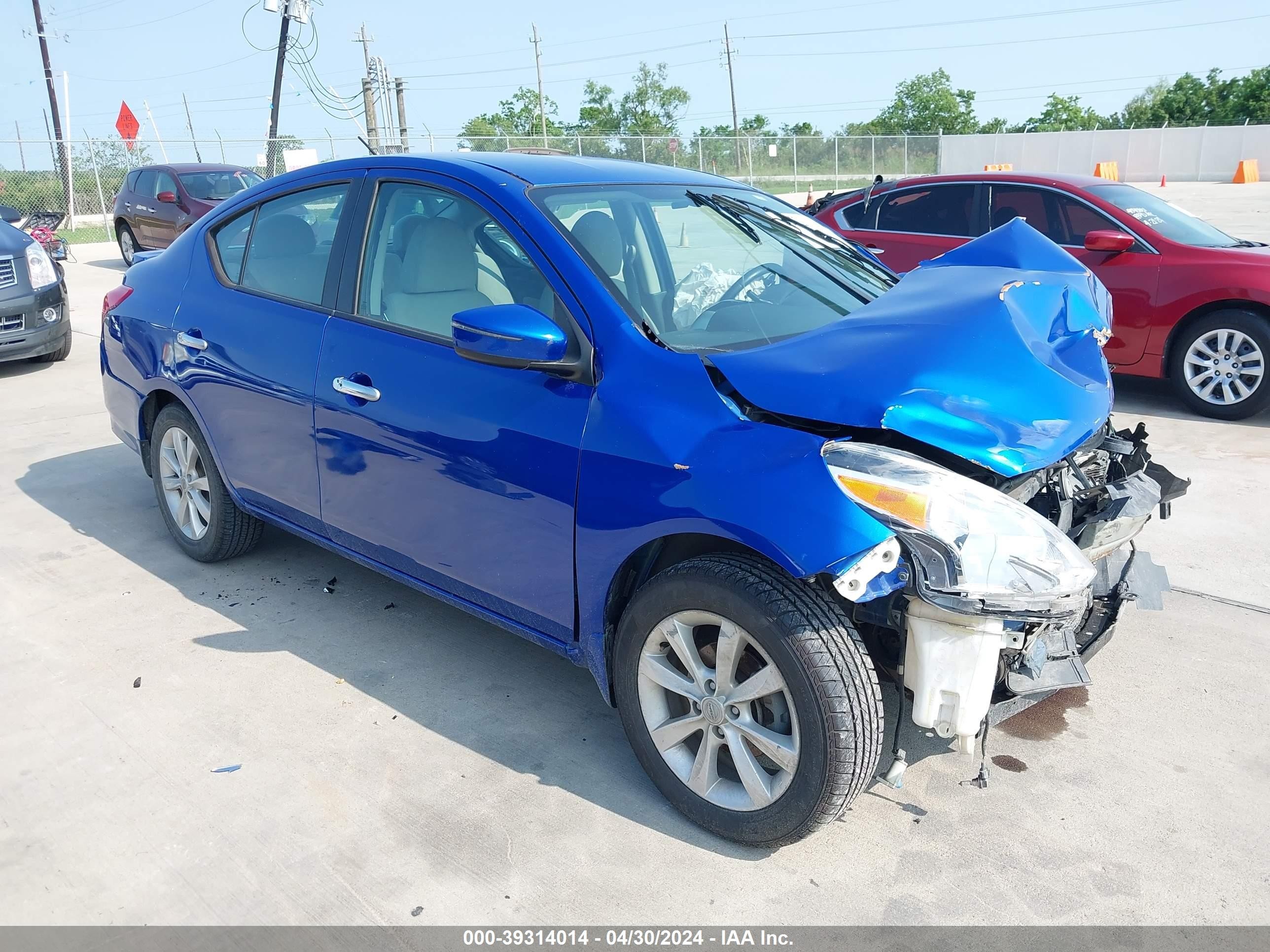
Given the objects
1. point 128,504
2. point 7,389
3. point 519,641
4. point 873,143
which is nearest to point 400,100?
point 873,143

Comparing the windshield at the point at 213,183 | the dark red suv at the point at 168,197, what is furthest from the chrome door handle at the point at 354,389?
the windshield at the point at 213,183

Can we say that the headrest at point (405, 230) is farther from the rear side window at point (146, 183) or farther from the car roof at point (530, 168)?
the rear side window at point (146, 183)

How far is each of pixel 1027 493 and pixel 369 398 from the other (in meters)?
2.11

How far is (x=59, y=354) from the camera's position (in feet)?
31.2

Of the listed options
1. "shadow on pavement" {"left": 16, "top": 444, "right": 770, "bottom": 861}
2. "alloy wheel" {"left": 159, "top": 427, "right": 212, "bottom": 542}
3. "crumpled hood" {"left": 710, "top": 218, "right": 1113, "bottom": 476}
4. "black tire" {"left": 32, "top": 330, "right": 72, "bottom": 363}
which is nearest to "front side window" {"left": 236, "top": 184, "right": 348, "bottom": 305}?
"alloy wheel" {"left": 159, "top": 427, "right": 212, "bottom": 542}

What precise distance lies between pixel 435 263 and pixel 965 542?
202 cm

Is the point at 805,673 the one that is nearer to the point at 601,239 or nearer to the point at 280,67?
the point at 601,239

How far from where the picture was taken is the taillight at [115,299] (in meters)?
4.84

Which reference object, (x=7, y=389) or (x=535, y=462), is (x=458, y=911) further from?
(x=7, y=389)

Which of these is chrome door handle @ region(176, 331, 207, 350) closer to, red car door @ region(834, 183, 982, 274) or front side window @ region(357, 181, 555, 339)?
front side window @ region(357, 181, 555, 339)

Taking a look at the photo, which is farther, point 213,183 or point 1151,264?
point 213,183

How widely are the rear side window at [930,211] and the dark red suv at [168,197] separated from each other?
455 inches

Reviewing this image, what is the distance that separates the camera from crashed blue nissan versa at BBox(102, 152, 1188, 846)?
248 centimetres

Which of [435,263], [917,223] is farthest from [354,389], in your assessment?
[917,223]
